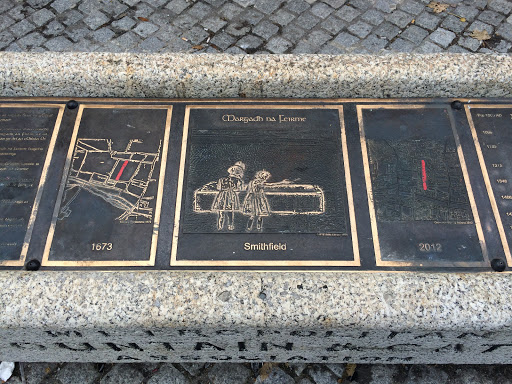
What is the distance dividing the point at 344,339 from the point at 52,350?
218 cm

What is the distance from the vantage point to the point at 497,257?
2.63 meters

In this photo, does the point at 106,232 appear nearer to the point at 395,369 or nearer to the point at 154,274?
the point at 154,274

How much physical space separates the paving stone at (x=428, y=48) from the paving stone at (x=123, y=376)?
15.0ft

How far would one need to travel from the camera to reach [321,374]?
3365 millimetres

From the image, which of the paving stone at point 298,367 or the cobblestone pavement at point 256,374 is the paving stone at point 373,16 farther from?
the paving stone at point 298,367

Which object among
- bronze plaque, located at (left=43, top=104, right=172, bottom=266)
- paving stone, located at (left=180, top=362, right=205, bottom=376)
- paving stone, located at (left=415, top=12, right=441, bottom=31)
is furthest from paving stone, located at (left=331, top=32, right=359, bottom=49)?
paving stone, located at (left=180, top=362, right=205, bottom=376)

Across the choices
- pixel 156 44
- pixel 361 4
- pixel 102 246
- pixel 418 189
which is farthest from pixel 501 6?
pixel 102 246

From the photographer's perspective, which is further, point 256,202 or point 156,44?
point 156,44

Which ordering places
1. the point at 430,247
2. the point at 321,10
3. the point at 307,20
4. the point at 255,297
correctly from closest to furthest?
the point at 255,297 < the point at 430,247 < the point at 307,20 < the point at 321,10

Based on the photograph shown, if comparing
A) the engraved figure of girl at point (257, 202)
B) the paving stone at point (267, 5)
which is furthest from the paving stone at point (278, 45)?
the engraved figure of girl at point (257, 202)

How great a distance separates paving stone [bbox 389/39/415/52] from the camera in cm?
476

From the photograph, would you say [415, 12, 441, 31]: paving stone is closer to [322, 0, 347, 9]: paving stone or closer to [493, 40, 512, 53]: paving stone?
[493, 40, 512, 53]: paving stone

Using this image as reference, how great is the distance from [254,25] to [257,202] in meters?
3.07

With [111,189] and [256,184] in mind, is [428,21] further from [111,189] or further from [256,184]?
[111,189]
